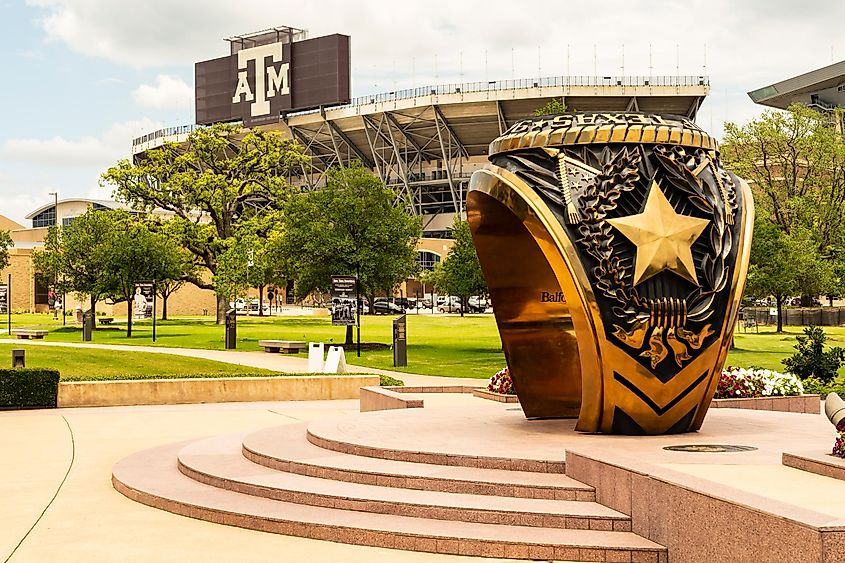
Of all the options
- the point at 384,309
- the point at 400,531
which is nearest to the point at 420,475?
the point at 400,531

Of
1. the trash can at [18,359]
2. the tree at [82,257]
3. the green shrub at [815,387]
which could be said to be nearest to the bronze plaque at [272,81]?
the tree at [82,257]

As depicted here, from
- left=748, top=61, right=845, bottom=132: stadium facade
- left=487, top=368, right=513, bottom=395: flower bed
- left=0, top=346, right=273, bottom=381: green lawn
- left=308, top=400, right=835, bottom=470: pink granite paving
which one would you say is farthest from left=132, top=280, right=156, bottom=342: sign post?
left=748, top=61, right=845, bottom=132: stadium facade

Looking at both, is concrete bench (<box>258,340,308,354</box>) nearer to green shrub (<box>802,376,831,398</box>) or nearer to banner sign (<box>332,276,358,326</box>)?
banner sign (<box>332,276,358,326</box>)

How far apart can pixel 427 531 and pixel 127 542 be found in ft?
8.45

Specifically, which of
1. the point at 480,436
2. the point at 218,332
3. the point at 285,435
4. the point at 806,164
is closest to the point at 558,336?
the point at 480,436

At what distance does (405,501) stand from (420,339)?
36748 mm

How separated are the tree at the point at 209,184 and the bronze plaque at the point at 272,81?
2332 centimetres

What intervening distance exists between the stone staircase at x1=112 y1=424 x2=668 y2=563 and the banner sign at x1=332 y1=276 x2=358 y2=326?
1985 centimetres

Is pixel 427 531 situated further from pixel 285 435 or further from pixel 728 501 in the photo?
pixel 285 435

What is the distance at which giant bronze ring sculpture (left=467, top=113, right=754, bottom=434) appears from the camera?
10305 mm

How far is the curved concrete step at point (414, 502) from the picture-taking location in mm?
8227

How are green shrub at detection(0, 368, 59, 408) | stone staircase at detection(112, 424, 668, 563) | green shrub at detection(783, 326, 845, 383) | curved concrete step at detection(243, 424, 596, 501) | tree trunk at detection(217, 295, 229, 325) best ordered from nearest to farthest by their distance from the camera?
stone staircase at detection(112, 424, 668, 563), curved concrete step at detection(243, 424, 596, 501), green shrub at detection(0, 368, 59, 408), green shrub at detection(783, 326, 845, 383), tree trunk at detection(217, 295, 229, 325)

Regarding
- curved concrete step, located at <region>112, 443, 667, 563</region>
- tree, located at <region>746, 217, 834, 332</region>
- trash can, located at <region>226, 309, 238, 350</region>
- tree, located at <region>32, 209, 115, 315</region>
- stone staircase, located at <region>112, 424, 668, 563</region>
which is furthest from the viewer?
tree, located at <region>32, 209, 115, 315</region>

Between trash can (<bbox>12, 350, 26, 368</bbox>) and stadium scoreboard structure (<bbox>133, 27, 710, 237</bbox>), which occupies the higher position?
stadium scoreboard structure (<bbox>133, 27, 710, 237</bbox>)
